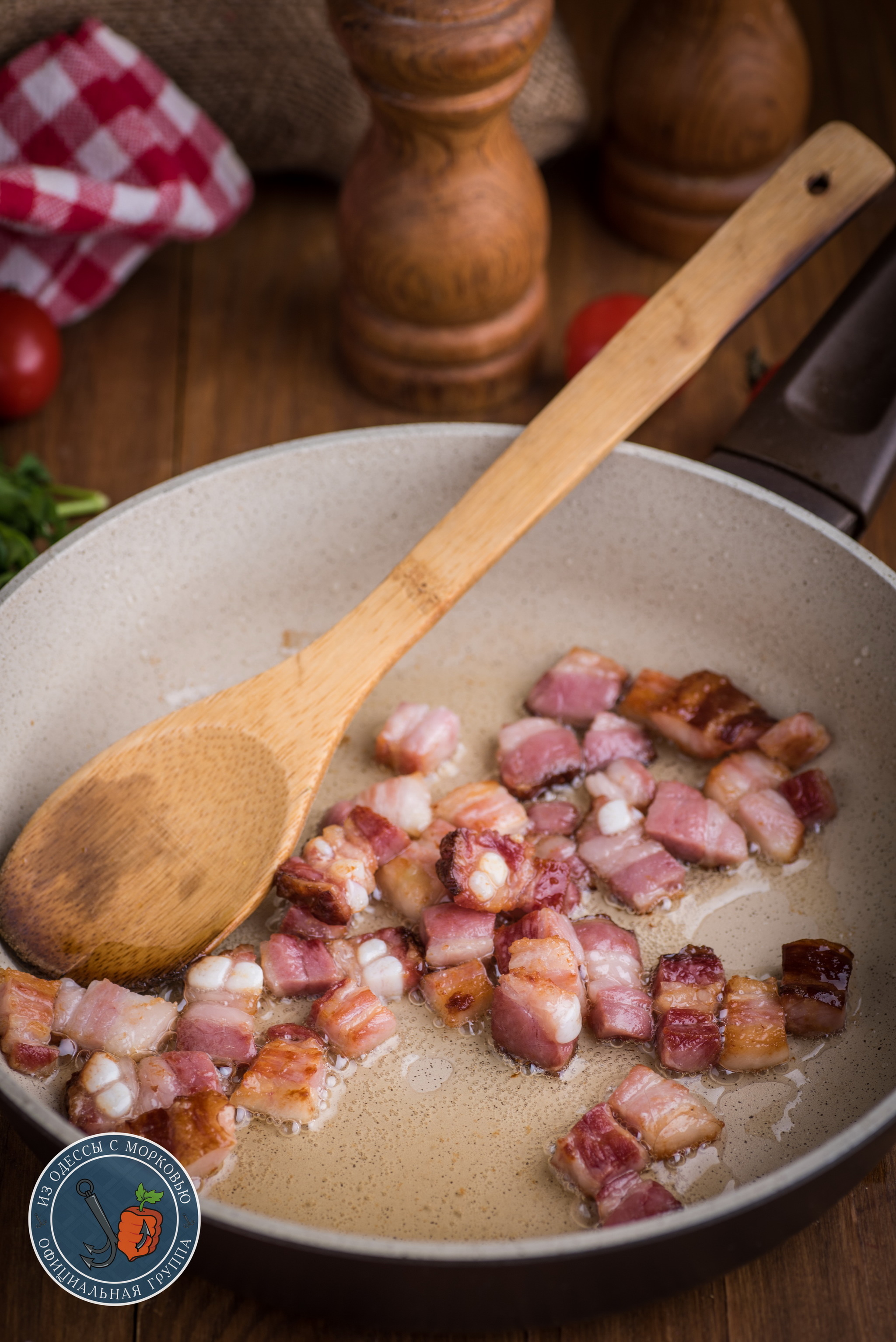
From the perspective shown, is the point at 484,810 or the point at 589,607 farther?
the point at 589,607

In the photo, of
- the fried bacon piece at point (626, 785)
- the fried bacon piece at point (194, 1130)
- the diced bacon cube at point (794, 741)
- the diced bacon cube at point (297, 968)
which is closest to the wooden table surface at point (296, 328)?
the diced bacon cube at point (794, 741)

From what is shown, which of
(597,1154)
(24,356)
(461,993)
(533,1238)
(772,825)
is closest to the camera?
(533,1238)

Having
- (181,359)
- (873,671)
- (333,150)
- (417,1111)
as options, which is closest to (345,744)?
(417,1111)

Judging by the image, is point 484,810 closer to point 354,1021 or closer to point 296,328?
point 354,1021

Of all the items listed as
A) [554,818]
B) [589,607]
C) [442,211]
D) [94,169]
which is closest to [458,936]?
[554,818]

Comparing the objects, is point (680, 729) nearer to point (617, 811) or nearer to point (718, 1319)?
point (617, 811)

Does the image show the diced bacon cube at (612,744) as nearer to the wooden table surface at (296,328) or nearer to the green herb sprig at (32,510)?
Answer: the wooden table surface at (296,328)
